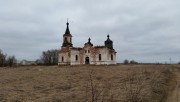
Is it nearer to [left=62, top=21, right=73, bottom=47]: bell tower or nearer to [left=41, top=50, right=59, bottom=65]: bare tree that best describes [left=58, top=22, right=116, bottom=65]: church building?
[left=62, top=21, right=73, bottom=47]: bell tower

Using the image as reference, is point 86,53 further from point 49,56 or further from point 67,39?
point 49,56

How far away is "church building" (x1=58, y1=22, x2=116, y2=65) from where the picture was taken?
6644 centimetres

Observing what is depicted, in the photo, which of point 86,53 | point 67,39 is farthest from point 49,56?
point 86,53

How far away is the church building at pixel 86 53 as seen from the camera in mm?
66438

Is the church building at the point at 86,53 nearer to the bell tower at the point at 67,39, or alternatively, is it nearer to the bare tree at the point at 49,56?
the bell tower at the point at 67,39

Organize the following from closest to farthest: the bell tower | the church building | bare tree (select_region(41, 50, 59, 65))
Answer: the church building < the bell tower < bare tree (select_region(41, 50, 59, 65))

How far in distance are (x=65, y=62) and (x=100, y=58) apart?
29.3ft

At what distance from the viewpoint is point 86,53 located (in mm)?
67688

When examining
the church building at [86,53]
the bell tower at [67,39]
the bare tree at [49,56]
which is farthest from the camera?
the bare tree at [49,56]

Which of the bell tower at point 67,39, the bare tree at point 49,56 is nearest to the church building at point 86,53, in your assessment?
the bell tower at point 67,39

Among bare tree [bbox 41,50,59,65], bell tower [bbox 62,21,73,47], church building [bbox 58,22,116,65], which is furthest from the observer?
bare tree [bbox 41,50,59,65]

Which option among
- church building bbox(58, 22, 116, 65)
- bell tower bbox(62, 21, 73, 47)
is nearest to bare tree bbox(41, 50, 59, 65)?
bell tower bbox(62, 21, 73, 47)

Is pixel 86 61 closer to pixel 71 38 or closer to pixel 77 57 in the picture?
pixel 77 57

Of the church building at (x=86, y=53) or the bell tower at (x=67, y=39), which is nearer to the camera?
the church building at (x=86, y=53)
